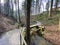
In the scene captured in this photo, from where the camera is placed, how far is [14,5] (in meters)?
31.1

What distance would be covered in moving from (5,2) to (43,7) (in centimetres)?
843

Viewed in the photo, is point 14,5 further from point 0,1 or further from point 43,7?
point 43,7

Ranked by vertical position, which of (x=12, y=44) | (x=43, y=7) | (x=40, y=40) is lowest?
(x=12, y=44)

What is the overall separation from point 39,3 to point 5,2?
25.2 ft

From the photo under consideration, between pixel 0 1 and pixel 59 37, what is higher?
pixel 0 1

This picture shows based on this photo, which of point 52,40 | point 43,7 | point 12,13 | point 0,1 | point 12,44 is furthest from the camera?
point 43,7

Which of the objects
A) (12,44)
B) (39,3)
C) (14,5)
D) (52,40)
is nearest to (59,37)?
(52,40)

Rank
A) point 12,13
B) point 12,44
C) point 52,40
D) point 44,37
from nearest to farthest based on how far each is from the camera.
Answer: point 52,40 → point 44,37 → point 12,44 → point 12,13

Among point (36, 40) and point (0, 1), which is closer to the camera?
point (36, 40)

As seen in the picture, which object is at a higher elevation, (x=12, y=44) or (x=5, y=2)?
(x=5, y=2)

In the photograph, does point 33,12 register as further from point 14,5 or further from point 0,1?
point 0,1

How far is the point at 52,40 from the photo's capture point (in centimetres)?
804

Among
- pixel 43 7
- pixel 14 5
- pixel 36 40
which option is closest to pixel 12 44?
pixel 36 40

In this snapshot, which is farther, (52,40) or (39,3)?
(39,3)
